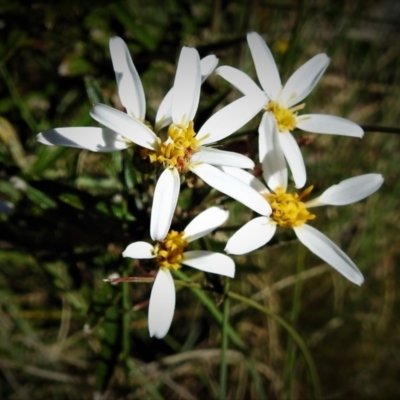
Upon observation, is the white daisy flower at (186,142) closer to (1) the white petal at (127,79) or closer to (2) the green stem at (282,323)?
(1) the white petal at (127,79)

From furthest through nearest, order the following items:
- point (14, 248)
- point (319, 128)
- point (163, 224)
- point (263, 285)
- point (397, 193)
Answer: point (397, 193) < point (263, 285) < point (14, 248) < point (319, 128) < point (163, 224)

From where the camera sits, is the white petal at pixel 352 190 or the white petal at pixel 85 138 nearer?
the white petal at pixel 85 138

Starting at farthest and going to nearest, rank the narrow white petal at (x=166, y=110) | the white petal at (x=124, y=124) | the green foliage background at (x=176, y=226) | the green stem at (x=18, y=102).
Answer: the green stem at (x=18, y=102), the green foliage background at (x=176, y=226), the narrow white petal at (x=166, y=110), the white petal at (x=124, y=124)

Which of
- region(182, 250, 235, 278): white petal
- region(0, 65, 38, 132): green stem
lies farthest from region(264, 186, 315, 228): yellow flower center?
region(0, 65, 38, 132): green stem

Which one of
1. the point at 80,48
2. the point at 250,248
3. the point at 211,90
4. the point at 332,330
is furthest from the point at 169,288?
the point at 332,330

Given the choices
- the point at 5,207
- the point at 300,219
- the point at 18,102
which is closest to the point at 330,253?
the point at 300,219

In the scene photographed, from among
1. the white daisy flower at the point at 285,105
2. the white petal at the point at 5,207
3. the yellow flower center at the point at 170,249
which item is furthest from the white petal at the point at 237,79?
the white petal at the point at 5,207

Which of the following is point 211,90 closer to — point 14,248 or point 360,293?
point 14,248

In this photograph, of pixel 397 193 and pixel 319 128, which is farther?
pixel 397 193
